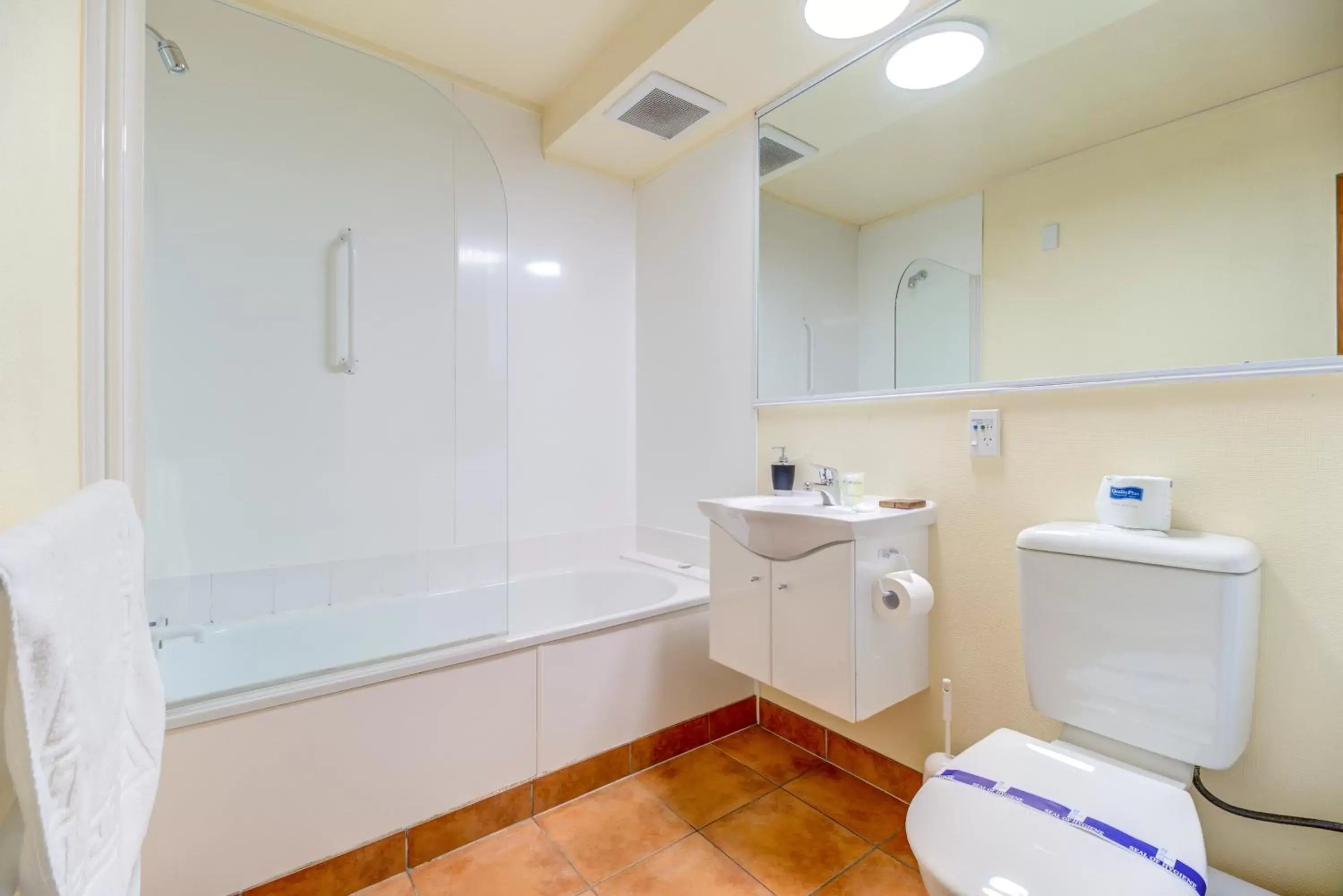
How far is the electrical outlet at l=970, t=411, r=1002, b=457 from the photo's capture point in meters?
1.50

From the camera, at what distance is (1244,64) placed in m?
1.16

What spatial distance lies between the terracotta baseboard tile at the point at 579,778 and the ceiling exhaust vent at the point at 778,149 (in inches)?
81.5

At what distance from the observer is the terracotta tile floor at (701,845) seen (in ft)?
4.61

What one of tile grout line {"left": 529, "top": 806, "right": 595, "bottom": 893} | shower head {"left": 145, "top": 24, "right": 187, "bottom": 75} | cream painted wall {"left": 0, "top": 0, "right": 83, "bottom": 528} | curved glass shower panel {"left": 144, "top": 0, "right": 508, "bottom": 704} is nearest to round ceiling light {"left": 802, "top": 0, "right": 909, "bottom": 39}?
curved glass shower panel {"left": 144, "top": 0, "right": 508, "bottom": 704}

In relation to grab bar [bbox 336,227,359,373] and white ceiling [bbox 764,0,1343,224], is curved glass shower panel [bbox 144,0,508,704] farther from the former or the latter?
white ceiling [bbox 764,0,1343,224]

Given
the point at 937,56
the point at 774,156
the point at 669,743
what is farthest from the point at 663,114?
the point at 669,743

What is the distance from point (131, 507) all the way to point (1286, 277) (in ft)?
6.43

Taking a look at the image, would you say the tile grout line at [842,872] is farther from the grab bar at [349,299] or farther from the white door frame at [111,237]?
the grab bar at [349,299]

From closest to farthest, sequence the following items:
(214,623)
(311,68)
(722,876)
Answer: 1. (722,876)
2. (214,623)
3. (311,68)

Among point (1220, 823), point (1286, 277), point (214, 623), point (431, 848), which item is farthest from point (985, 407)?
point (214, 623)

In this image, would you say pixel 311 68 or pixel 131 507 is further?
pixel 311 68

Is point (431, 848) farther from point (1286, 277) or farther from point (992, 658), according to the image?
point (1286, 277)

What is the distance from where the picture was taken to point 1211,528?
118 cm

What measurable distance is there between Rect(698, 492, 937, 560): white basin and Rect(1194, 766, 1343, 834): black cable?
722 mm
